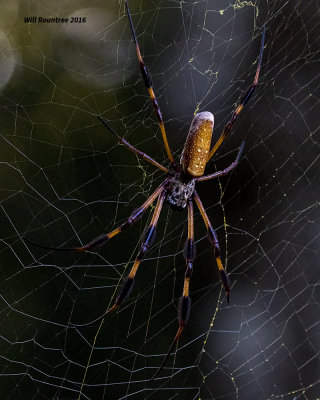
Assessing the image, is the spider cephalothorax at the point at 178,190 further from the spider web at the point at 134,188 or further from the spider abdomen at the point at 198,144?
the spider web at the point at 134,188

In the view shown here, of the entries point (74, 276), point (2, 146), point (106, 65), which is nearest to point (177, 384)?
point (74, 276)

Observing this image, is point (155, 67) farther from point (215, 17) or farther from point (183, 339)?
point (183, 339)

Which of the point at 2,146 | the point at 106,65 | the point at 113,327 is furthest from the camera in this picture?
the point at 113,327

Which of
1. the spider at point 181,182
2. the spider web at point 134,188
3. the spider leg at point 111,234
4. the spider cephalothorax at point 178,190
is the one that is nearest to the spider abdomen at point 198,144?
the spider at point 181,182

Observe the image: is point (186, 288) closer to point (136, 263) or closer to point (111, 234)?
point (136, 263)

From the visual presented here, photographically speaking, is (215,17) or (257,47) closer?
(215,17)

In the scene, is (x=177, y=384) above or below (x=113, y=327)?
below

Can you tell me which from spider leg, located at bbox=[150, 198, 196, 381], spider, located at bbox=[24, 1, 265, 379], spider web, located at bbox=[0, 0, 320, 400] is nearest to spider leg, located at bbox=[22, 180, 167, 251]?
spider, located at bbox=[24, 1, 265, 379]
